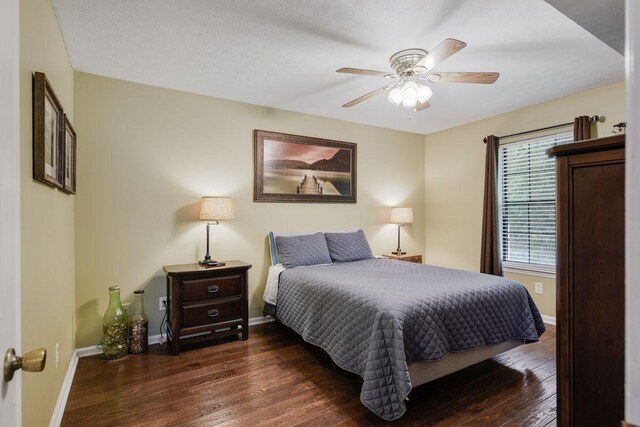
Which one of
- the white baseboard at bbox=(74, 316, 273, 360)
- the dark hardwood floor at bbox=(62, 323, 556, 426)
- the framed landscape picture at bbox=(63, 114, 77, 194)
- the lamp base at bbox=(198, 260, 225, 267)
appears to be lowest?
the dark hardwood floor at bbox=(62, 323, 556, 426)

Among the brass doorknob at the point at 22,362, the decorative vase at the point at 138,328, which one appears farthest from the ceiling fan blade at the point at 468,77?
the decorative vase at the point at 138,328

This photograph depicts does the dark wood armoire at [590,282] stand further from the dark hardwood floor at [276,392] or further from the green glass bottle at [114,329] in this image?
the green glass bottle at [114,329]

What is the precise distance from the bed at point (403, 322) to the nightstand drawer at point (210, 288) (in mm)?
561

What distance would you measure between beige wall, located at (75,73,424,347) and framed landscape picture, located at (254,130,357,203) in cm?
10

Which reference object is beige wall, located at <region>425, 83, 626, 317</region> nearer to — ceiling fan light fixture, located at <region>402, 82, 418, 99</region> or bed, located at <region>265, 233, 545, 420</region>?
bed, located at <region>265, 233, 545, 420</region>

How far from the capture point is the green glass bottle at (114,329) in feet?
8.95

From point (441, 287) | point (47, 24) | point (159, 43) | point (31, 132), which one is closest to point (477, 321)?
point (441, 287)

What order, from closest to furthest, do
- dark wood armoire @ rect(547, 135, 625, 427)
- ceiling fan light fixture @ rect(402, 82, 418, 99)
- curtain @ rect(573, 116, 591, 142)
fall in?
dark wood armoire @ rect(547, 135, 625, 427) < ceiling fan light fixture @ rect(402, 82, 418, 99) < curtain @ rect(573, 116, 591, 142)

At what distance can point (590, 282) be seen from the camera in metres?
0.79

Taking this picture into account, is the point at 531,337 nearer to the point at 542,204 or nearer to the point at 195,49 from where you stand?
the point at 542,204

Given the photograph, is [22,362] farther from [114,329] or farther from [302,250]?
[302,250]

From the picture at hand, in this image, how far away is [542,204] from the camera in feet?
12.2

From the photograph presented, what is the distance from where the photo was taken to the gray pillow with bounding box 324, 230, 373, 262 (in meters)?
3.74

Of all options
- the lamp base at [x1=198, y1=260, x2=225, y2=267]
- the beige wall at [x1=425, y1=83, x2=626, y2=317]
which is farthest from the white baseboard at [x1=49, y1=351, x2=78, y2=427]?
the beige wall at [x1=425, y1=83, x2=626, y2=317]
